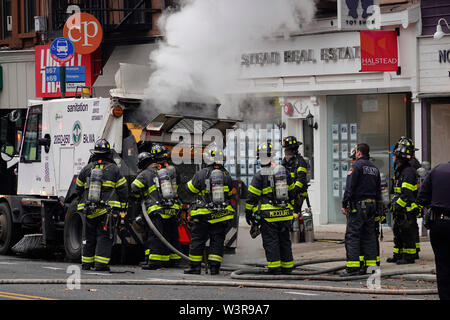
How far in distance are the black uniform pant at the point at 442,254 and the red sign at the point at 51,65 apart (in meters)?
16.1

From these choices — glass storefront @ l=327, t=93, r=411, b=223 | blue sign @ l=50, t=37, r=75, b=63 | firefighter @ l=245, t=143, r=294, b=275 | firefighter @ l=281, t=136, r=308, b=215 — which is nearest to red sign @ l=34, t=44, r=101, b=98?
blue sign @ l=50, t=37, r=75, b=63

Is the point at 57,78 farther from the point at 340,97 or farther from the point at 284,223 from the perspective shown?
the point at 284,223

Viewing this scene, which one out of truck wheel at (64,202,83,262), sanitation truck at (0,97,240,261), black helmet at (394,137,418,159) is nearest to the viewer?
black helmet at (394,137,418,159)

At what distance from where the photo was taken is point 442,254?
889 centimetres

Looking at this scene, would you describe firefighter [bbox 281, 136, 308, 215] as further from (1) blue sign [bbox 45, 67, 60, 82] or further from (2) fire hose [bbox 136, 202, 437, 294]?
(1) blue sign [bbox 45, 67, 60, 82]

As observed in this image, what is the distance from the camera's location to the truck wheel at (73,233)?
14836 millimetres

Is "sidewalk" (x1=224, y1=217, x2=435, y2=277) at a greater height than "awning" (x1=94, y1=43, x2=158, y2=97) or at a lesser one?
lesser

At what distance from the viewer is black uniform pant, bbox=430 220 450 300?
29.0 ft

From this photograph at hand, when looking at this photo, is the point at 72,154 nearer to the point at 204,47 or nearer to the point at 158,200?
the point at 158,200

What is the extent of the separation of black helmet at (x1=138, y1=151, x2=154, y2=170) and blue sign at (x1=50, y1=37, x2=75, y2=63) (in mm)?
8301

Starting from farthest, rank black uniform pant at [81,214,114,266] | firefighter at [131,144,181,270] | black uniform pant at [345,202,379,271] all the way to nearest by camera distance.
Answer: firefighter at [131,144,181,270] < black uniform pant at [81,214,114,266] < black uniform pant at [345,202,379,271]

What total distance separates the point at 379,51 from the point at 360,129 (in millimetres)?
1938

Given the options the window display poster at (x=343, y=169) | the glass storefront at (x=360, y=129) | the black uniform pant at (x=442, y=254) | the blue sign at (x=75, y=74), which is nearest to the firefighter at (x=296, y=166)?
the glass storefront at (x=360, y=129)

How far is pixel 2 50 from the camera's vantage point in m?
27.0
